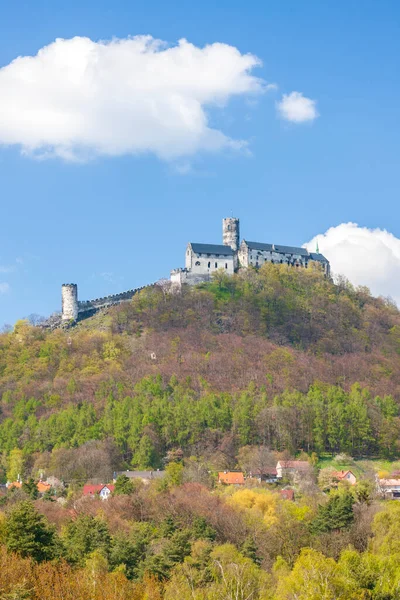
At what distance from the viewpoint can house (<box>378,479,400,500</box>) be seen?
82.4 meters

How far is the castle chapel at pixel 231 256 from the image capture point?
13175 cm

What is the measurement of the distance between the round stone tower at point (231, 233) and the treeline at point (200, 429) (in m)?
40.1

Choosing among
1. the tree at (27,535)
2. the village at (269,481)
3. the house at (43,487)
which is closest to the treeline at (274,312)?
the village at (269,481)

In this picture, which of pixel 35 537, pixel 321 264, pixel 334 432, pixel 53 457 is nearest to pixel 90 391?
pixel 53 457

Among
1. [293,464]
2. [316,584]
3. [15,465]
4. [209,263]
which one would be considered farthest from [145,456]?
[316,584]

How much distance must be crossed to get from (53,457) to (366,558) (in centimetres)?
4957

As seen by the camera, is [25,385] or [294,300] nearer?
[25,385]

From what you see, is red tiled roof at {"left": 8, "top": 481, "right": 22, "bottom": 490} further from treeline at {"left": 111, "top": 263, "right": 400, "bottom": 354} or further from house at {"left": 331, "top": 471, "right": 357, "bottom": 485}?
treeline at {"left": 111, "top": 263, "right": 400, "bottom": 354}

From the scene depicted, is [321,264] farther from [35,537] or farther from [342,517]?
[35,537]

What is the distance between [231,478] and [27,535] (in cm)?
4025

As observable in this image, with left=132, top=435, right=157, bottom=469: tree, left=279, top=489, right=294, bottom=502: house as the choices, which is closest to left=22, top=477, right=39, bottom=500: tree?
left=132, top=435, right=157, bottom=469: tree

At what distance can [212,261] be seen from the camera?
132750 millimetres

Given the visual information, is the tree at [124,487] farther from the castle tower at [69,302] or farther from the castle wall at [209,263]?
the castle wall at [209,263]

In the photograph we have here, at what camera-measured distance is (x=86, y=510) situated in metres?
66.2
